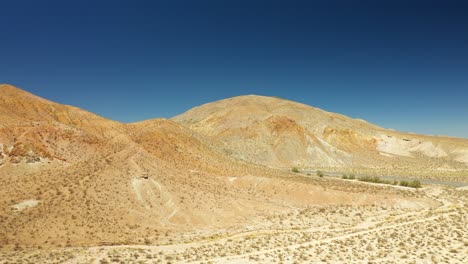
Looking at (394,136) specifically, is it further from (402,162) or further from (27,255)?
(27,255)

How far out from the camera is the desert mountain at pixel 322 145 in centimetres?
7388

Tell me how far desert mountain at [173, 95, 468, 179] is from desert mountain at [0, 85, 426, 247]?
93.8 feet

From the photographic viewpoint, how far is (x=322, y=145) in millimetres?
81500

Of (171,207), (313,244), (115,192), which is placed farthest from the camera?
(115,192)

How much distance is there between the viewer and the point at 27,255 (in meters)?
19.0

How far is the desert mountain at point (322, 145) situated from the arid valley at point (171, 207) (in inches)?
800

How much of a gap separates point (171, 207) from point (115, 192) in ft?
16.8

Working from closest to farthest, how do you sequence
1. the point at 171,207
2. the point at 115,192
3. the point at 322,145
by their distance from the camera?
the point at 171,207 < the point at 115,192 < the point at 322,145

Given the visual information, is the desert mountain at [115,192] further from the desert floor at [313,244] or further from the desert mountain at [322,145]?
the desert mountain at [322,145]

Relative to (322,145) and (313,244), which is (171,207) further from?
(322,145)

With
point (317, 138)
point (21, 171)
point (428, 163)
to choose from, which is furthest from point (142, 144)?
point (428, 163)

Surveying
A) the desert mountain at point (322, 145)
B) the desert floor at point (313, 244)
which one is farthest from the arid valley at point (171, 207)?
the desert mountain at point (322, 145)

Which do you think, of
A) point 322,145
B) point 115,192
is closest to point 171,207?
point 115,192

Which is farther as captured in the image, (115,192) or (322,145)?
(322,145)
